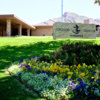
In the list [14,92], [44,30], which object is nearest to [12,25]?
[44,30]

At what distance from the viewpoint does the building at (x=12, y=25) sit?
2542 cm

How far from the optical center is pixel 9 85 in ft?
15.1

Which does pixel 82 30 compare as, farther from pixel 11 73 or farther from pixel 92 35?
pixel 11 73

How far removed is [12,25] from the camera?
1435 inches

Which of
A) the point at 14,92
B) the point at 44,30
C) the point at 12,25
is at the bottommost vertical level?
the point at 14,92

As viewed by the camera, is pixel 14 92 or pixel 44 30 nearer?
pixel 14 92

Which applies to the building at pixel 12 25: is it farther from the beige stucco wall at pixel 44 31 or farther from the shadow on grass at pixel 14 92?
the shadow on grass at pixel 14 92

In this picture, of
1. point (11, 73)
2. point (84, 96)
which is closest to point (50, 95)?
point (84, 96)

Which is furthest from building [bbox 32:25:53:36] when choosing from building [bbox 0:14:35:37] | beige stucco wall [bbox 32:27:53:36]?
building [bbox 0:14:35:37]

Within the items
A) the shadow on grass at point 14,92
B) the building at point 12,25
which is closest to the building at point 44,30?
the building at point 12,25

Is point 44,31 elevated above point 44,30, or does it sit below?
below

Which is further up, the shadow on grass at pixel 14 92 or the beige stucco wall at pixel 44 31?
the beige stucco wall at pixel 44 31

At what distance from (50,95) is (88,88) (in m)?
1.03

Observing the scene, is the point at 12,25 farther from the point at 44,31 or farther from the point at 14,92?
the point at 14,92
